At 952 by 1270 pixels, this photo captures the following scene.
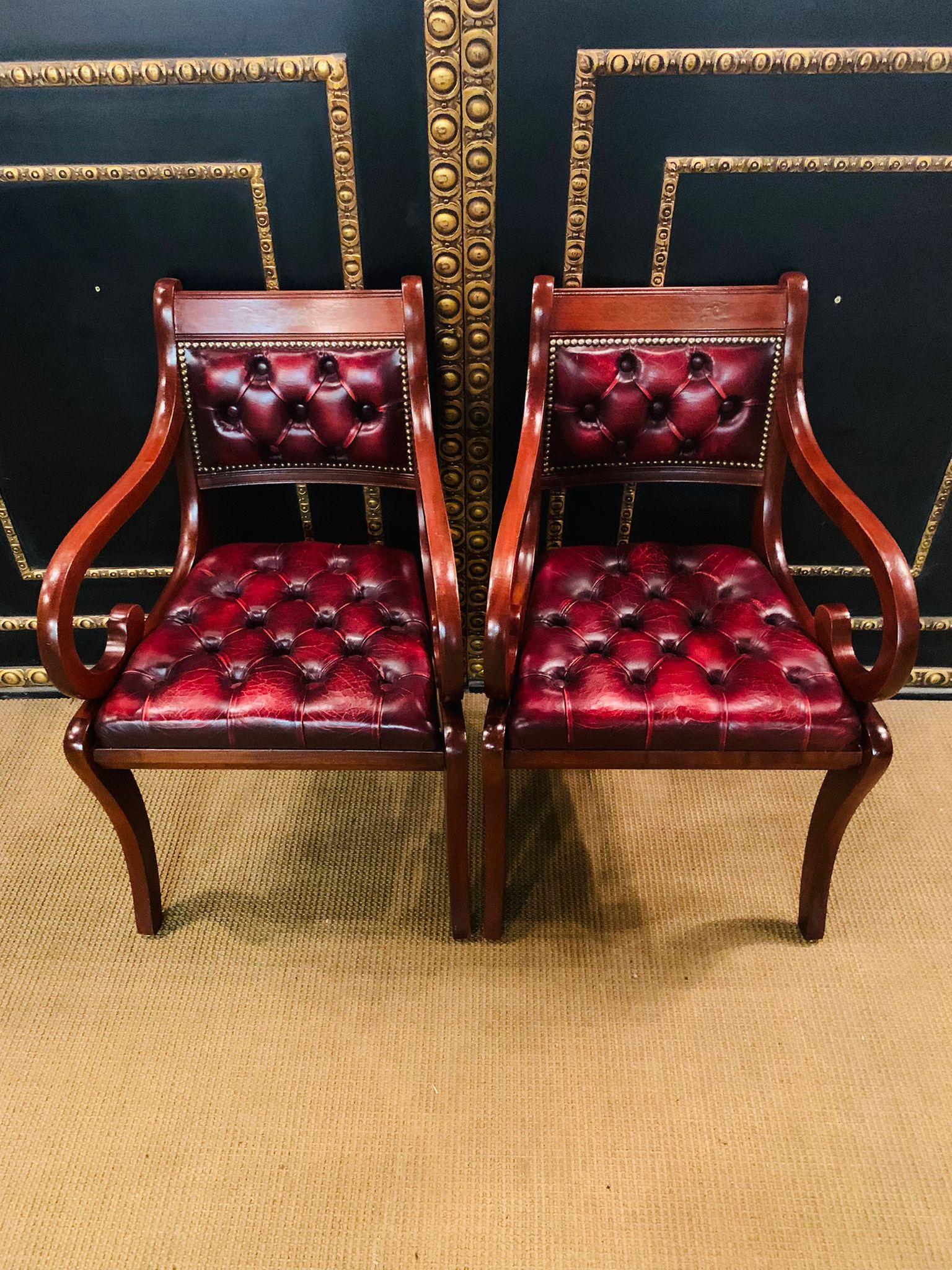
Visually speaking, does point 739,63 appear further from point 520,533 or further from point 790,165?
point 520,533

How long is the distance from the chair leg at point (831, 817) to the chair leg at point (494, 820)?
1.82 ft

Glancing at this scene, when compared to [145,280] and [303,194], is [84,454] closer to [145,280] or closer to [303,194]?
[145,280]

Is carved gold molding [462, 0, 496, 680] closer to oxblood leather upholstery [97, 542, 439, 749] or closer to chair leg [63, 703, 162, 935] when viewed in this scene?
oxblood leather upholstery [97, 542, 439, 749]

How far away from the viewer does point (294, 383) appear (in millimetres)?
1665

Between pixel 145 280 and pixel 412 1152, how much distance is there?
1.62 metres

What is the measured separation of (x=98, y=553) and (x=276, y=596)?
0.31m

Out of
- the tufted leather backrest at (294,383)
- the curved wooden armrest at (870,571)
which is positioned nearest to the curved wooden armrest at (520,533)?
the tufted leather backrest at (294,383)

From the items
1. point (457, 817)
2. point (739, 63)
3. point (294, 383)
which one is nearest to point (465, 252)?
point (294, 383)

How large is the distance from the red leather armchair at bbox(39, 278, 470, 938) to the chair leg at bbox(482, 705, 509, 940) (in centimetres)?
4

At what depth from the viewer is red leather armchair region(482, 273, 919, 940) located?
140cm

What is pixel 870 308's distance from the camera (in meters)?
1.75

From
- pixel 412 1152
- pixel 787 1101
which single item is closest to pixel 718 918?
pixel 787 1101

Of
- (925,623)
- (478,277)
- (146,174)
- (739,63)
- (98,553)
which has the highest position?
(739,63)

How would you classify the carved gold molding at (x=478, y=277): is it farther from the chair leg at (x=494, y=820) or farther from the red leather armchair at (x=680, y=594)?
the chair leg at (x=494, y=820)
